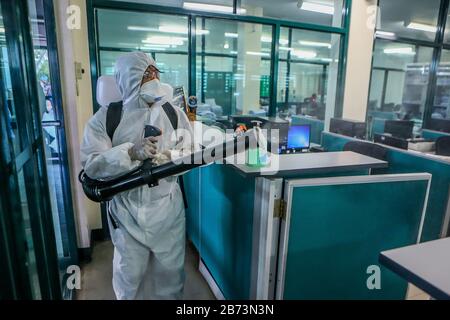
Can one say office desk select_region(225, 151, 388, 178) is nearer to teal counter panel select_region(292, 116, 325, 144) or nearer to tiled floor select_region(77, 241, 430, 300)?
tiled floor select_region(77, 241, 430, 300)

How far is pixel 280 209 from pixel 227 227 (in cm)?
51

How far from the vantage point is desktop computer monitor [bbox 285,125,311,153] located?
3.09 metres

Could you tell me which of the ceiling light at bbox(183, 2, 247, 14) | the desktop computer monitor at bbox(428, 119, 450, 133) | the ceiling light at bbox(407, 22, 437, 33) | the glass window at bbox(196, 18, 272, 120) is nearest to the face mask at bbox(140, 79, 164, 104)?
the ceiling light at bbox(183, 2, 247, 14)

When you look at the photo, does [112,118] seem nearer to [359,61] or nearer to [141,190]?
[141,190]

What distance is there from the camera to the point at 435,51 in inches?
170

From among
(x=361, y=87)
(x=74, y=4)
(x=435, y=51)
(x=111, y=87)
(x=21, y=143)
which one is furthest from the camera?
(x=435, y=51)

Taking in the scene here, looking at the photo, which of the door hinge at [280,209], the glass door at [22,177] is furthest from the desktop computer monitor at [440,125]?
the glass door at [22,177]

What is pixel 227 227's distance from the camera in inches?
69.2

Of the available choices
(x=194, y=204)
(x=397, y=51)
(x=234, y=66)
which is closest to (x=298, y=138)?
(x=194, y=204)

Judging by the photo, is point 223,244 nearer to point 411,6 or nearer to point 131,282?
point 131,282

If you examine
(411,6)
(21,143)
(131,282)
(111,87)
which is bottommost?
(131,282)

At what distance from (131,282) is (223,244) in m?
0.56
